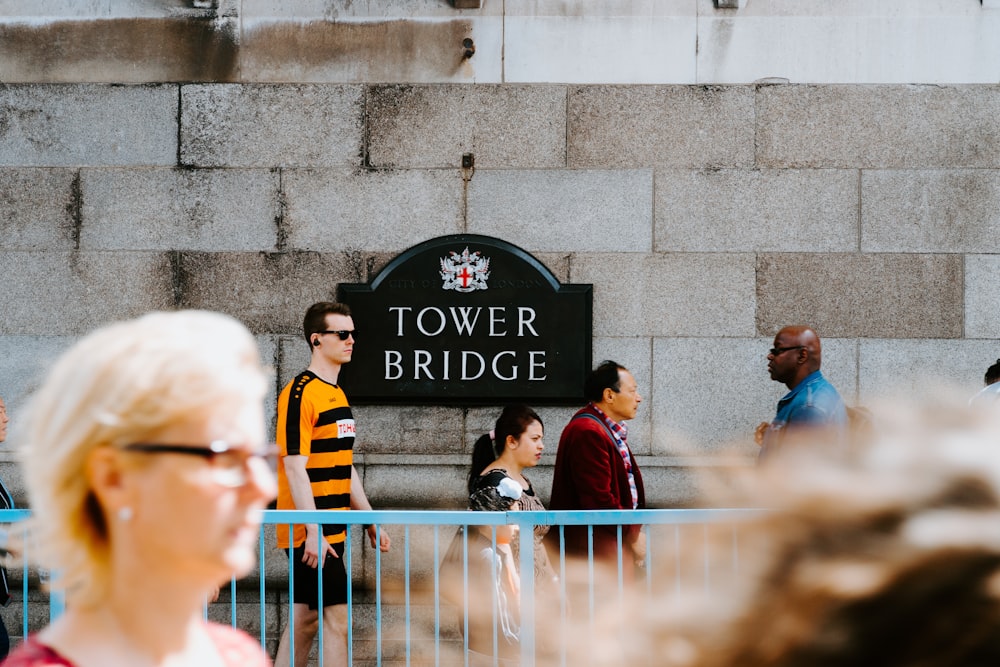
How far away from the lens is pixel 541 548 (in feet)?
17.2

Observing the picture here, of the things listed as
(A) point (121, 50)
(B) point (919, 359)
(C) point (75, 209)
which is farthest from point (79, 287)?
(B) point (919, 359)

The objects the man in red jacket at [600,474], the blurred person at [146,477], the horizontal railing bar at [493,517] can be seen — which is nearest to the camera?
the blurred person at [146,477]

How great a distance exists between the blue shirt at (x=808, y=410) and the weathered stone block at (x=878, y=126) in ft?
6.13

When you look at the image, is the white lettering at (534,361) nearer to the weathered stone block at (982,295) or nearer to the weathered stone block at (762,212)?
the weathered stone block at (762,212)

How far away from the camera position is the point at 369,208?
745 centimetres

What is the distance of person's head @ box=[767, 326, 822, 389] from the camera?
249 inches

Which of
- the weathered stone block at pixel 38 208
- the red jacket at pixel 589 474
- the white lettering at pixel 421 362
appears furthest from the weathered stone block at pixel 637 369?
the weathered stone block at pixel 38 208

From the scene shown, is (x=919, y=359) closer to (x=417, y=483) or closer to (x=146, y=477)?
(x=417, y=483)

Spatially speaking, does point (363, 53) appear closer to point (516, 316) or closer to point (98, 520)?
point (516, 316)

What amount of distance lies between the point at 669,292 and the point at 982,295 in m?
1.88

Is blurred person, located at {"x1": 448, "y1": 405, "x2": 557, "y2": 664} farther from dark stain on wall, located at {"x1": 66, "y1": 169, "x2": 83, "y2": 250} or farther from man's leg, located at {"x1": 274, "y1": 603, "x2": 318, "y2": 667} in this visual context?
dark stain on wall, located at {"x1": 66, "y1": 169, "x2": 83, "y2": 250}

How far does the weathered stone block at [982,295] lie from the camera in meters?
7.32

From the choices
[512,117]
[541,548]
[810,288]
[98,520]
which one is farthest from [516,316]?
[98,520]

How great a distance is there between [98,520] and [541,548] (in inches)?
140
